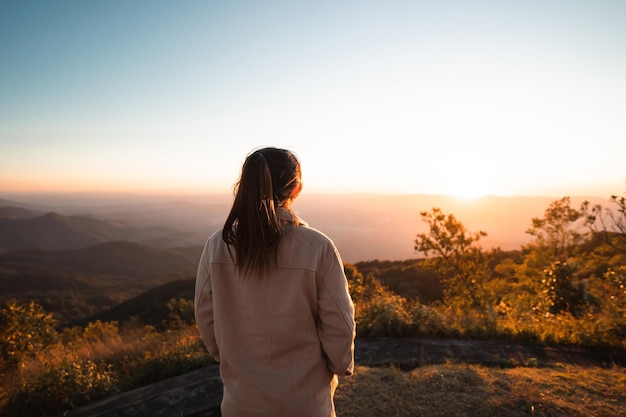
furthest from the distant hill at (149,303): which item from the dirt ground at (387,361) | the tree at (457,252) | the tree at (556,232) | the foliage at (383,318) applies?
the dirt ground at (387,361)

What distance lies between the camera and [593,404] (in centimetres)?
373

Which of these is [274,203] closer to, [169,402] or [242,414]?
[242,414]

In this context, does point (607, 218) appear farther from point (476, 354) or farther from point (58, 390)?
point (58, 390)

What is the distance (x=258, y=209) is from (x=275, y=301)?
0.50 meters

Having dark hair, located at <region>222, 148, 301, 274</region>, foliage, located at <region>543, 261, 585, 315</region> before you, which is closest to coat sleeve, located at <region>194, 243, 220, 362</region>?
dark hair, located at <region>222, 148, 301, 274</region>

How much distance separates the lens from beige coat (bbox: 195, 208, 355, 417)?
1.74m

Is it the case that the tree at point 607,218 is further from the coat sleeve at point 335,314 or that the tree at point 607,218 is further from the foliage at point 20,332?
the foliage at point 20,332

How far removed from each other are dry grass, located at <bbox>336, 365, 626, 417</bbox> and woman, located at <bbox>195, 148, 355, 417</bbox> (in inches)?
100

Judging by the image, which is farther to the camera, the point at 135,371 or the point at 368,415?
the point at 135,371

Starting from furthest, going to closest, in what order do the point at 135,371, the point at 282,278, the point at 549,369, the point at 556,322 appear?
the point at 556,322
the point at 135,371
the point at 549,369
the point at 282,278

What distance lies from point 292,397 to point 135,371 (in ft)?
18.0

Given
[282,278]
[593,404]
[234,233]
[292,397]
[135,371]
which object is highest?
[234,233]

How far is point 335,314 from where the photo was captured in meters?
1.74

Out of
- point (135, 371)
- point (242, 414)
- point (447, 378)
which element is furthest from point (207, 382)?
point (242, 414)
